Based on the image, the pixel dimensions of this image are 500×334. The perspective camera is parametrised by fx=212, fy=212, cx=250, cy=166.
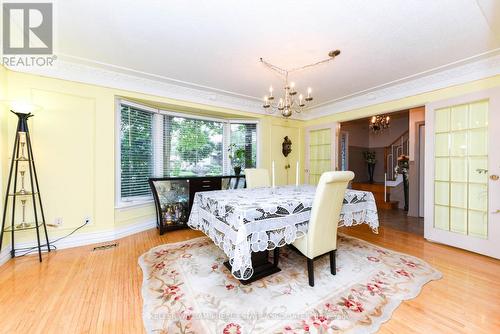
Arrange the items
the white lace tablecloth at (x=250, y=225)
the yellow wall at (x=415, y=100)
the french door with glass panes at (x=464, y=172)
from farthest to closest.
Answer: the yellow wall at (x=415, y=100), the french door with glass panes at (x=464, y=172), the white lace tablecloth at (x=250, y=225)

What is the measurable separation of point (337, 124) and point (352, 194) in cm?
241

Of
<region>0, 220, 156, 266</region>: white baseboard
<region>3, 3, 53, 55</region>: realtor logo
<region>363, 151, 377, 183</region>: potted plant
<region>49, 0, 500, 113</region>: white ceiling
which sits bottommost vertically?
<region>0, 220, 156, 266</region>: white baseboard

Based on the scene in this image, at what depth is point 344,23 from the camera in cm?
192

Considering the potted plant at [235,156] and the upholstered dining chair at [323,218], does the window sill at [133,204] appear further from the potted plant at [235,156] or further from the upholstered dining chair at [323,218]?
the upholstered dining chair at [323,218]

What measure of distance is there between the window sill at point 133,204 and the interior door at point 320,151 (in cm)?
352

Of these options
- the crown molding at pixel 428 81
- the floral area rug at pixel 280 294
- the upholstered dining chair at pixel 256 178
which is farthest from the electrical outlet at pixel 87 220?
the crown molding at pixel 428 81

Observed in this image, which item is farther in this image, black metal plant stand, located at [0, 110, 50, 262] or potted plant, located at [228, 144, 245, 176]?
potted plant, located at [228, 144, 245, 176]

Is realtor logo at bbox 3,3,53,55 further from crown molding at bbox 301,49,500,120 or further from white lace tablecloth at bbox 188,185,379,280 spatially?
crown molding at bbox 301,49,500,120

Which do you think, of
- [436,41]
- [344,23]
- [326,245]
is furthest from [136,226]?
[436,41]

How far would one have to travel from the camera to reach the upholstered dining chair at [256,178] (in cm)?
317

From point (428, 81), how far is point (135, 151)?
4.63 metres

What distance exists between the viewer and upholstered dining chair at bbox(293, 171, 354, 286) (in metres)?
1.81

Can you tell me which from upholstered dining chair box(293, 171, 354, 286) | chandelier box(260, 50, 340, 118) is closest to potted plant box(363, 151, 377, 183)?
chandelier box(260, 50, 340, 118)

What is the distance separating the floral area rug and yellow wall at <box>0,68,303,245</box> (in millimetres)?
1163
